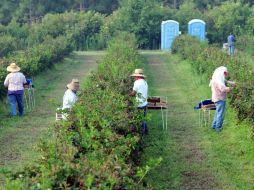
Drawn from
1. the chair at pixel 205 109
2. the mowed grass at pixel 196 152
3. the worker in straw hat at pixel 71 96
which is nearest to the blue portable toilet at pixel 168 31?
the mowed grass at pixel 196 152

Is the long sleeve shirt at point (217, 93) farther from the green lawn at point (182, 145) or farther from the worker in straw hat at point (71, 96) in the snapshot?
the worker in straw hat at point (71, 96)

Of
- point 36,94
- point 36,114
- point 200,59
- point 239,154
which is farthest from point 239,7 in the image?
point 239,154

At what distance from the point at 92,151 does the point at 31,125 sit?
22.9 feet

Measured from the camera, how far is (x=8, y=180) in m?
5.09

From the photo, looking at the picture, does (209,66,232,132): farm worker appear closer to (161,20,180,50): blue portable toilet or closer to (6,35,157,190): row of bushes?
(6,35,157,190): row of bushes

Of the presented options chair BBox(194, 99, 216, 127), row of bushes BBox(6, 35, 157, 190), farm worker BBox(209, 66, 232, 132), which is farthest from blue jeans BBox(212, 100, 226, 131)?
row of bushes BBox(6, 35, 157, 190)

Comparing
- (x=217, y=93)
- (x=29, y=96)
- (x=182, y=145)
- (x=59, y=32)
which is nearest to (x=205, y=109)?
(x=217, y=93)

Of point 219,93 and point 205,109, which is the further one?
point 205,109

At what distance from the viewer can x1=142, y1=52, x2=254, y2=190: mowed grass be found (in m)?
8.74

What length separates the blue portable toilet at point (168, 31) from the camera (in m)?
40.0

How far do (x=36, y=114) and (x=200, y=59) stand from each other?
774cm

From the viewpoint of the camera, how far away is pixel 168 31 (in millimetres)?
40062

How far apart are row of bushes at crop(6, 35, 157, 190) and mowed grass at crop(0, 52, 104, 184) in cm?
50

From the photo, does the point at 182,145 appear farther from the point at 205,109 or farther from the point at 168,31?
the point at 168,31
